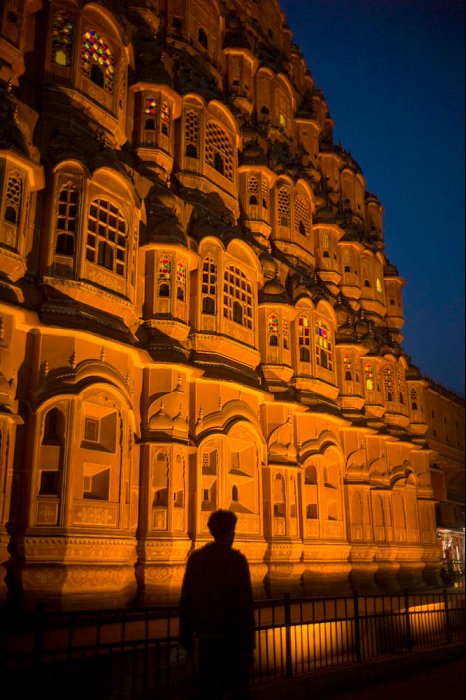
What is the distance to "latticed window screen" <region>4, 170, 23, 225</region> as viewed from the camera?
1352cm

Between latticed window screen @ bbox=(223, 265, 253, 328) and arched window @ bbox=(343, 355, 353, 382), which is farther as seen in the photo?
arched window @ bbox=(343, 355, 353, 382)

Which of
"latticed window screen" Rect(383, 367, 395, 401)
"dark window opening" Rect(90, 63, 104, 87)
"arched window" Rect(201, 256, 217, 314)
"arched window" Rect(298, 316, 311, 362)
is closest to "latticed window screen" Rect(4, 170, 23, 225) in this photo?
"dark window opening" Rect(90, 63, 104, 87)

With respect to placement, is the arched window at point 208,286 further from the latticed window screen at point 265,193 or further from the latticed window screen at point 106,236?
the latticed window screen at point 265,193

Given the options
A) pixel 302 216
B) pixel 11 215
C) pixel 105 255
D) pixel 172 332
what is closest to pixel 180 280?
pixel 172 332

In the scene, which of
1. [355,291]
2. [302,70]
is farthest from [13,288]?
[302,70]

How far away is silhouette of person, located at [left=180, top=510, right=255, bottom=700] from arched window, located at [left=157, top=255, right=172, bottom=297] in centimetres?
1206

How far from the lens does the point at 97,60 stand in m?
17.7

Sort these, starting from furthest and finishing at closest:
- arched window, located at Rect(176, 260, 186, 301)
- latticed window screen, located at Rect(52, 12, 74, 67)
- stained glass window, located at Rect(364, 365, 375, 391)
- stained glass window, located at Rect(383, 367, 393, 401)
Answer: stained glass window, located at Rect(383, 367, 393, 401) → stained glass window, located at Rect(364, 365, 375, 391) → arched window, located at Rect(176, 260, 186, 301) → latticed window screen, located at Rect(52, 12, 74, 67)

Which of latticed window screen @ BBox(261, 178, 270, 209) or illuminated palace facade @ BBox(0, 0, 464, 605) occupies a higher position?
latticed window screen @ BBox(261, 178, 270, 209)

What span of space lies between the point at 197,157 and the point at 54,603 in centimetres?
1385

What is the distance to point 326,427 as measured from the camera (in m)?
23.9

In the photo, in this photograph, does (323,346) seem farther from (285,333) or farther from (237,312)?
(237,312)

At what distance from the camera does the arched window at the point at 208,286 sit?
18922mm

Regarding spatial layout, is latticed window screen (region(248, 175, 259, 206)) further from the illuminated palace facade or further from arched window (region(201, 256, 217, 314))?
arched window (region(201, 256, 217, 314))
